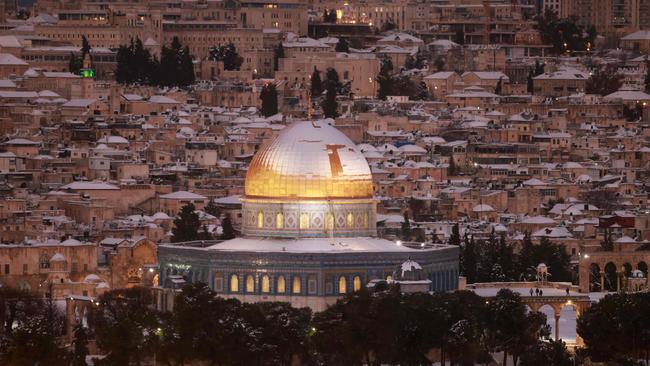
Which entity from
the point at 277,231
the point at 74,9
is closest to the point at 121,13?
the point at 74,9

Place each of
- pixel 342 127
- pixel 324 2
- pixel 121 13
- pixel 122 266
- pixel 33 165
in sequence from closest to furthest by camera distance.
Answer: pixel 122 266 < pixel 33 165 < pixel 342 127 < pixel 121 13 < pixel 324 2

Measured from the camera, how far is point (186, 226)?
101m

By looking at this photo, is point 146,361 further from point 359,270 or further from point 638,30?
point 638,30

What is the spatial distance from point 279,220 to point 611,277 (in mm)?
14281

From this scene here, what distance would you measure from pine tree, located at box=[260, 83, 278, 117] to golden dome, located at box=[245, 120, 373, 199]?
57350 millimetres

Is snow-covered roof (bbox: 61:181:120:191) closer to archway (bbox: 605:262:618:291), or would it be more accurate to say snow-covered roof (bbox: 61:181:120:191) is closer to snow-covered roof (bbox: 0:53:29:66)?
archway (bbox: 605:262:618:291)

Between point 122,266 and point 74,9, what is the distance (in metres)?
73.9

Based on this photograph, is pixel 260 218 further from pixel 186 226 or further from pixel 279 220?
pixel 186 226

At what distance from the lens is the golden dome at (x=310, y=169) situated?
85.8 meters

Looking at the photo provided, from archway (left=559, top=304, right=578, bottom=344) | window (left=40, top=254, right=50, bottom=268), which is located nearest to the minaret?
window (left=40, top=254, right=50, bottom=268)

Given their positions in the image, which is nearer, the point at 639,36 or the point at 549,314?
the point at 549,314

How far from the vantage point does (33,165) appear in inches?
4953

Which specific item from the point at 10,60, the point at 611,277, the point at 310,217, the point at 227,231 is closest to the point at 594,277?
the point at 611,277

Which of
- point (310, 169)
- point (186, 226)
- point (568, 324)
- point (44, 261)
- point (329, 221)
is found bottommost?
point (568, 324)
